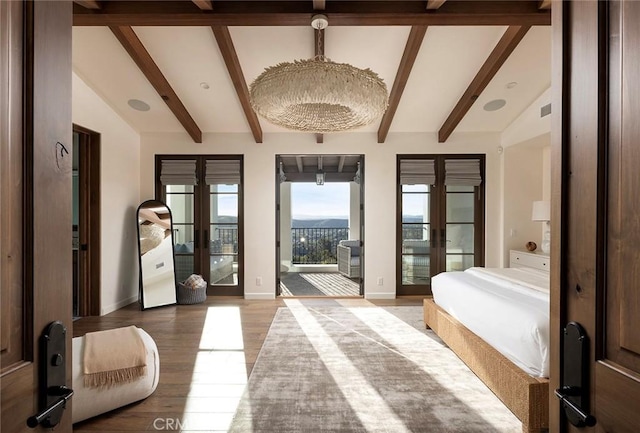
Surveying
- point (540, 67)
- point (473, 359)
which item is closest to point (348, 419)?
point (473, 359)

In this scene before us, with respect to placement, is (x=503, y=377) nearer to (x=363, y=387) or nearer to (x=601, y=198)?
(x=363, y=387)

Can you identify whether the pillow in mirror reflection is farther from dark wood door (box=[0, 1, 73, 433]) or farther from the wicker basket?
dark wood door (box=[0, 1, 73, 433])

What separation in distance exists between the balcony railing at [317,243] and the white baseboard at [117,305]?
191 inches

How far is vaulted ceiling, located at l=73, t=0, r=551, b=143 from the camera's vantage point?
296 cm

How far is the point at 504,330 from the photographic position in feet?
7.23

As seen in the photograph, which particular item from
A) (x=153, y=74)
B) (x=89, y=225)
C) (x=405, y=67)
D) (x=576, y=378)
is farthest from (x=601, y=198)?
(x=89, y=225)

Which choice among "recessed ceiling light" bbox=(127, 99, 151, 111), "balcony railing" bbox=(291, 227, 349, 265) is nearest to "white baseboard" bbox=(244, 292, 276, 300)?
"recessed ceiling light" bbox=(127, 99, 151, 111)

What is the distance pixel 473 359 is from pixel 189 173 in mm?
4625

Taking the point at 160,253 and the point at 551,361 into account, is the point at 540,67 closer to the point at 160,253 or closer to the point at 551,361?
the point at 551,361

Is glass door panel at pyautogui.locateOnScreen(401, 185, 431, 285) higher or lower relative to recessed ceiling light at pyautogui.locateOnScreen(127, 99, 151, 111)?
lower

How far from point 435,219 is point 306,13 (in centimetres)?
362

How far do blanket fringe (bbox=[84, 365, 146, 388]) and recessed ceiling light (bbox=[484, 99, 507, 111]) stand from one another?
492 cm

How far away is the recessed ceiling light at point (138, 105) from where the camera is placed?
14.7 ft

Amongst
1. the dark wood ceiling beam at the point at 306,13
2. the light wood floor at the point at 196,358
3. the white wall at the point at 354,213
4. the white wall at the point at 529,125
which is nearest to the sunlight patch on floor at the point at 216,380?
the light wood floor at the point at 196,358
